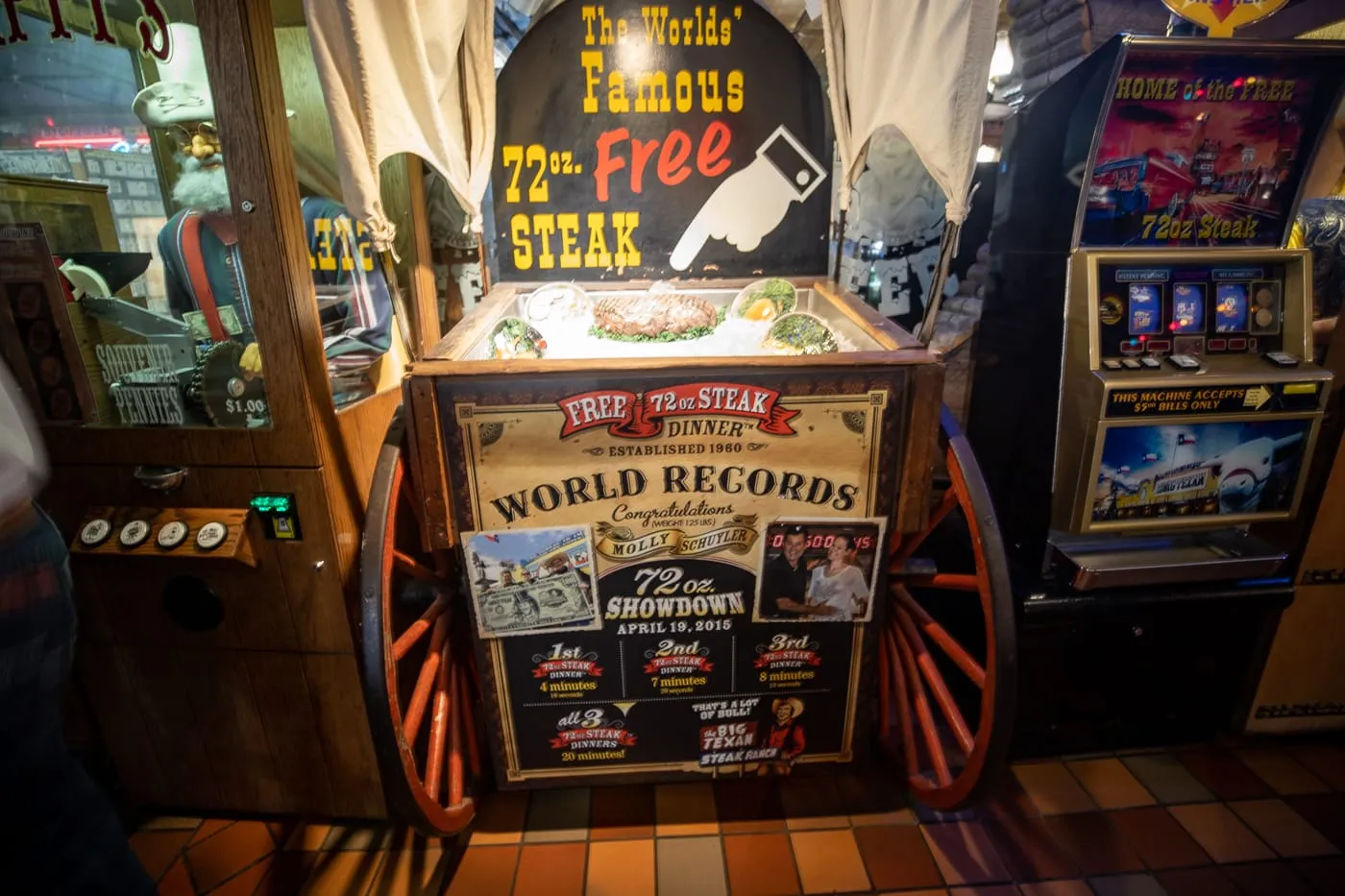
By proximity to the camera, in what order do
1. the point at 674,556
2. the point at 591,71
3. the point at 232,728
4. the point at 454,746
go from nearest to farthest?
the point at 674,556, the point at 454,746, the point at 232,728, the point at 591,71

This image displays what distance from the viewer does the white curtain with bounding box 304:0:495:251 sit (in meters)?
1.65

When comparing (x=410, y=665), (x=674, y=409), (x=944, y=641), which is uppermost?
(x=674, y=409)

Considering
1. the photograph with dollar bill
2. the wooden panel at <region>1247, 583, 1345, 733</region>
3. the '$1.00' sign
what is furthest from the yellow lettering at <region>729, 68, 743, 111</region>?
the wooden panel at <region>1247, 583, 1345, 733</region>

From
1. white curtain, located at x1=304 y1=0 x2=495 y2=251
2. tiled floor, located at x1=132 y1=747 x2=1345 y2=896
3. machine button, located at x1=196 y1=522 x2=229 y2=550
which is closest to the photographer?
white curtain, located at x1=304 y1=0 x2=495 y2=251

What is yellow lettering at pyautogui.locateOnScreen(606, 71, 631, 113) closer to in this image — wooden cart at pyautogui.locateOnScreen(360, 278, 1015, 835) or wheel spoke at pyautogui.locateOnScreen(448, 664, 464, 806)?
wooden cart at pyautogui.locateOnScreen(360, 278, 1015, 835)

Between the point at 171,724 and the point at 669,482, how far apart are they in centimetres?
180

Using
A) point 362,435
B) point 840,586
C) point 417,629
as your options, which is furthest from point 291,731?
point 840,586

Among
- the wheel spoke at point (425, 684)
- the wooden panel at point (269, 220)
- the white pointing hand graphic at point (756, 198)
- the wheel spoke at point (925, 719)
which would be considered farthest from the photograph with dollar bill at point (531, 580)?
the white pointing hand graphic at point (756, 198)

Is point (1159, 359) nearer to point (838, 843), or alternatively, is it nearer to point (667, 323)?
point (667, 323)

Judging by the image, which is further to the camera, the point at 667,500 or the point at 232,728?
the point at 232,728

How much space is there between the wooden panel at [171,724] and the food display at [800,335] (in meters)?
2.14

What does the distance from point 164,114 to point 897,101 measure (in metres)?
1.98

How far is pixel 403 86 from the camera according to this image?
184 centimetres

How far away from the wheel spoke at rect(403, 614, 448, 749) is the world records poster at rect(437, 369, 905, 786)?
12 cm
